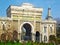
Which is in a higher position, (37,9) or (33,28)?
(37,9)

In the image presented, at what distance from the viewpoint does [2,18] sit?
6241 cm

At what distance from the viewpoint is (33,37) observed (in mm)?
63438

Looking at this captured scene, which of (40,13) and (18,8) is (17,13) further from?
(40,13)

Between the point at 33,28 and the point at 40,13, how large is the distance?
12.0 feet

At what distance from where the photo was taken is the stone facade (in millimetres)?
61938

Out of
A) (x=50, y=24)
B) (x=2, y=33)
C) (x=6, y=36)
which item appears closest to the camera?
(x=6, y=36)

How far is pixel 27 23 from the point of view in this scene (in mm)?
63062

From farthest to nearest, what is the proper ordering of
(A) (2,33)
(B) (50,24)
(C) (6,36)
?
(B) (50,24) → (A) (2,33) → (C) (6,36)

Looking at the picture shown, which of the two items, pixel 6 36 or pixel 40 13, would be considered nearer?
pixel 6 36

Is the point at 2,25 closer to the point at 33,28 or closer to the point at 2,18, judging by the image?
the point at 2,18

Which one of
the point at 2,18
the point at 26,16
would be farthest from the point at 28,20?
the point at 2,18

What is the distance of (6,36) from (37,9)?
10.9 meters

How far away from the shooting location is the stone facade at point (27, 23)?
61.9m

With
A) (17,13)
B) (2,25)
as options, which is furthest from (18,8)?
(2,25)
